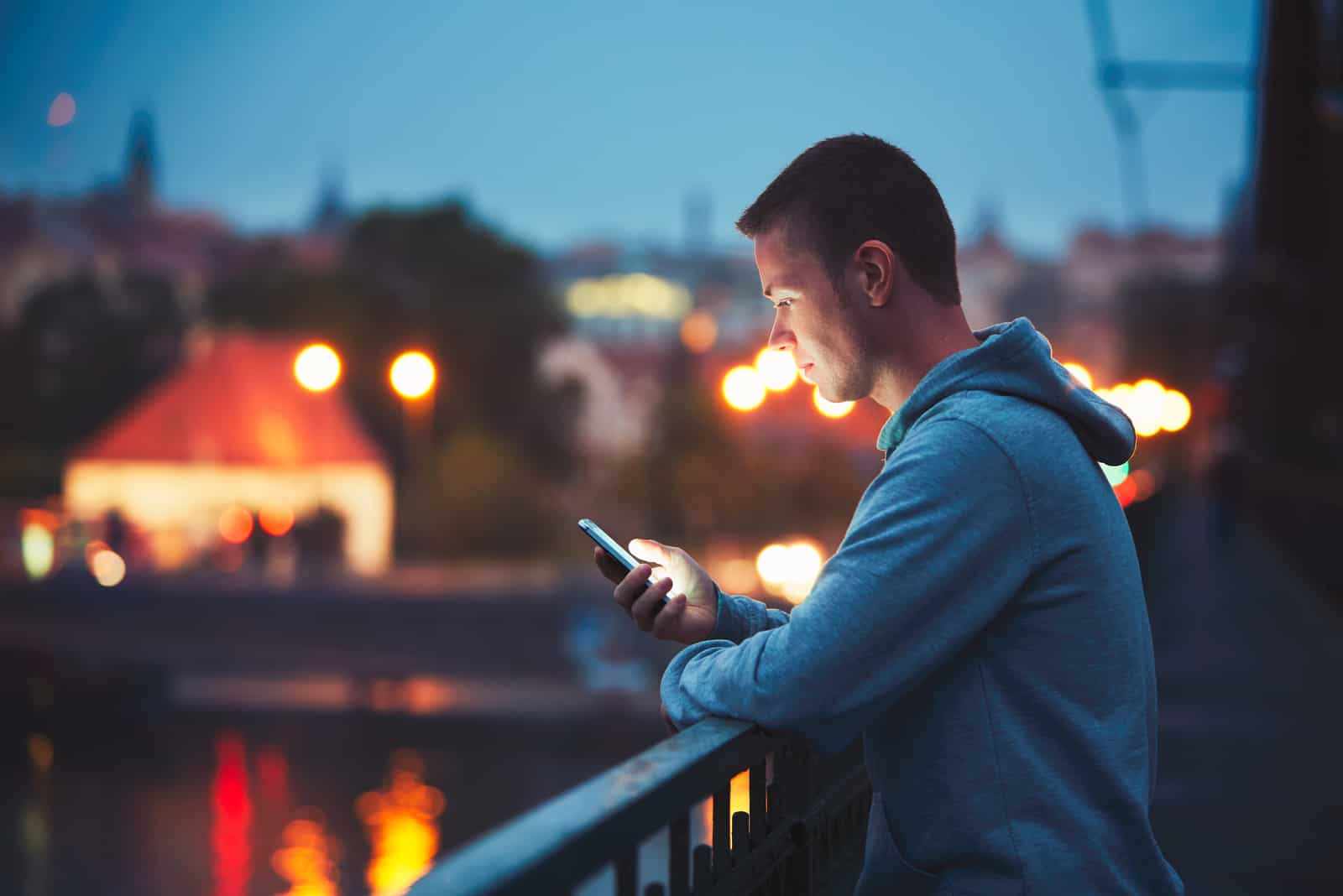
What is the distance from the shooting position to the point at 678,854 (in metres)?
1.68

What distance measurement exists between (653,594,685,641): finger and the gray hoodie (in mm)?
201

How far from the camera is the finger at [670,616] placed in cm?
186

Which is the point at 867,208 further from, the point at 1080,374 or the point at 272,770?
the point at 272,770

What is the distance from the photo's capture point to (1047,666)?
5.23ft

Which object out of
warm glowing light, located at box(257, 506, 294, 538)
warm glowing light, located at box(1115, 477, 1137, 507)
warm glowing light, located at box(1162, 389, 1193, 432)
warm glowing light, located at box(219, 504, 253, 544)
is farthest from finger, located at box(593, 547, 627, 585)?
warm glowing light, located at box(219, 504, 253, 544)

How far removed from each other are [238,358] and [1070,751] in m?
68.3

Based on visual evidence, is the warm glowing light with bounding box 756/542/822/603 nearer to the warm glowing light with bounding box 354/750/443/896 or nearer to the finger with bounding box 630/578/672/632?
the warm glowing light with bounding box 354/750/443/896

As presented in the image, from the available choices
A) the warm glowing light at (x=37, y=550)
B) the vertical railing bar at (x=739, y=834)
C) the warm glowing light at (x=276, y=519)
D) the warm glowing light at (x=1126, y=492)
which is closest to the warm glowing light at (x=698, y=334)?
the warm glowing light at (x=276, y=519)

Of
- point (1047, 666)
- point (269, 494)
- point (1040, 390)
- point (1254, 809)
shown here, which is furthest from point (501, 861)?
point (269, 494)

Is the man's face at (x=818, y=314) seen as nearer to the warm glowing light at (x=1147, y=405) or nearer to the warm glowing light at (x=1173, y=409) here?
the warm glowing light at (x=1147, y=405)

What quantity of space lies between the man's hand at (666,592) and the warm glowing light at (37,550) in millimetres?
51186

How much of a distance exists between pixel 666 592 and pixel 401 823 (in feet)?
118

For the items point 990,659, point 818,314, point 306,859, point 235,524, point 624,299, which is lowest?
point 306,859

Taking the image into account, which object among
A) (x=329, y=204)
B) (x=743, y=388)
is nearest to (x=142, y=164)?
(x=329, y=204)
